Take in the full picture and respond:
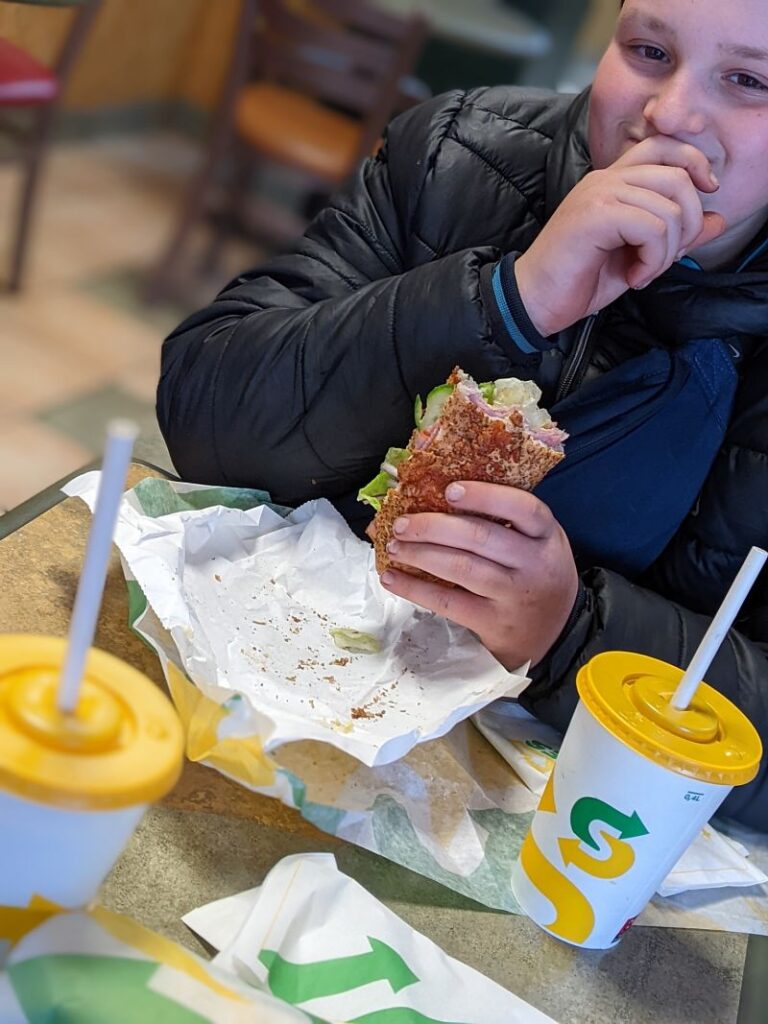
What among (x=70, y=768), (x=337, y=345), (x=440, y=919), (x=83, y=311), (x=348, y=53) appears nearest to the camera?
(x=70, y=768)

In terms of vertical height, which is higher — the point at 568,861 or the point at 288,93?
the point at 568,861

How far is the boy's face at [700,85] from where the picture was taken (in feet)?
3.56

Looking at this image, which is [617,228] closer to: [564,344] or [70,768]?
[564,344]

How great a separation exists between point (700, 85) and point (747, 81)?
5 centimetres

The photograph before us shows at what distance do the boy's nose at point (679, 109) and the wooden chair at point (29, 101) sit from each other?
2446mm

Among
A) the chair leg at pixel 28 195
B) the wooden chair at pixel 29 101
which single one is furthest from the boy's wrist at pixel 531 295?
the chair leg at pixel 28 195

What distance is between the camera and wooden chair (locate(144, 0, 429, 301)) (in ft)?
14.0

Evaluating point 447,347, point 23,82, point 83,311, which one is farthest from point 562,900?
point 83,311

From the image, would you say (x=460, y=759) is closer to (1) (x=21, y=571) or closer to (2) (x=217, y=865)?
(2) (x=217, y=865)

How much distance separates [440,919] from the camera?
2.80ft

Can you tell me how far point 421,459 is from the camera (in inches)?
42.3

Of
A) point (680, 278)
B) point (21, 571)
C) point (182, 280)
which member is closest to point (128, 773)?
point (21, 571)

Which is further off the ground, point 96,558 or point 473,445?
point 96,558

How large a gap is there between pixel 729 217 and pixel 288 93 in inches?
157
